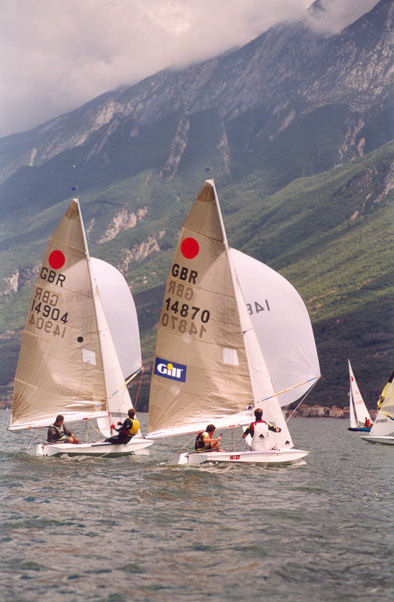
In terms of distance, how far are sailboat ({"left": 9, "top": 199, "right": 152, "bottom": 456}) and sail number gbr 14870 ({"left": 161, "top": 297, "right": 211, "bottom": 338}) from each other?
6.75 metres

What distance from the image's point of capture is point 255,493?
2855 cm

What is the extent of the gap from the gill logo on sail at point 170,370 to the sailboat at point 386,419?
2653cm

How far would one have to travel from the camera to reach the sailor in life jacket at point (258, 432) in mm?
33062

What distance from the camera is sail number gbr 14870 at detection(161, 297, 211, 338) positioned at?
116 feet

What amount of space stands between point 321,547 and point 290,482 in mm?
11377

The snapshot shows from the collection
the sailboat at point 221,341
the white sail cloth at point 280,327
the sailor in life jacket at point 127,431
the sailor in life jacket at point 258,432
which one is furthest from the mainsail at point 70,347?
the sailor in life jacket at point 258,432

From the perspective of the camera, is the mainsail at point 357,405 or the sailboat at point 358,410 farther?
the mainsail at point 357,405

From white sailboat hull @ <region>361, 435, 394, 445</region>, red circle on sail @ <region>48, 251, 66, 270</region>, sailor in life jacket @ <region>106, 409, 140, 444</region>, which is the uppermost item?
red circle on sail @ <region>48, 251, 66, 270</region>

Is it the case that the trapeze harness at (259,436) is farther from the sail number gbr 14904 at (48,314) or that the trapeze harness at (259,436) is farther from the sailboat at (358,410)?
the sailboat at (358,410)

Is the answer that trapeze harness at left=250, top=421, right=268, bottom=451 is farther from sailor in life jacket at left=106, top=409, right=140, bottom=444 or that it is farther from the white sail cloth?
sailor in life jacket at left=106, top=409, right=140, bottom=444

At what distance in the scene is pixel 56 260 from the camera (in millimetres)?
42188

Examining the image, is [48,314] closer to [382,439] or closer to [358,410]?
[382,439]

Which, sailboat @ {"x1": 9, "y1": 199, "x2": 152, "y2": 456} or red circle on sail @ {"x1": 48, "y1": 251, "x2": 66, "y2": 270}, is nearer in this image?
sailboat @ {"x1": 9, "y1": 199, "x2": 152, "y2": 456}

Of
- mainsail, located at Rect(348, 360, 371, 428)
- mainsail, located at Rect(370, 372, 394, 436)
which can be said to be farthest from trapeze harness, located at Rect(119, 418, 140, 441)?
mainsail, located at Rect(348, 360, 371, 428)
